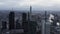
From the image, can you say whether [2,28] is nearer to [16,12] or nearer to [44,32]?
[16,12]

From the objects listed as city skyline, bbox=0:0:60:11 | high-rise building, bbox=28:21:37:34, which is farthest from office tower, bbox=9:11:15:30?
high-rise building, bbox=28:21:37:34

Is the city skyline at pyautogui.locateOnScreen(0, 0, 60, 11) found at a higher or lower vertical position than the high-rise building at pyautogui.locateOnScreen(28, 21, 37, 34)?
higher

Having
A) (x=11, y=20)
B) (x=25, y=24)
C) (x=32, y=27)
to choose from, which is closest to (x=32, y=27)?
(x=32, y=27)

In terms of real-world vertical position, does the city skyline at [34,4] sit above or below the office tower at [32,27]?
above

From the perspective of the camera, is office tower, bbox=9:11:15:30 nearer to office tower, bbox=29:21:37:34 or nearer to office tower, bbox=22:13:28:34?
office tower, bbox=22:13:28:34

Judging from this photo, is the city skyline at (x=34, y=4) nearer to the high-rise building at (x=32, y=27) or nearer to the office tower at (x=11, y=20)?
the office tower at (x=11, y=20)

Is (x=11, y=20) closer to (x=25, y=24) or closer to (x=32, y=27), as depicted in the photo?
(x=25, y=24)

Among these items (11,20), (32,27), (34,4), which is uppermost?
(34,4)

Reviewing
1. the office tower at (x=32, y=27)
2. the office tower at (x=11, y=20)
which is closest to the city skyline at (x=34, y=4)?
the office tower at (x=11, y=20)

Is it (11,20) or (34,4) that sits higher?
(34,4)

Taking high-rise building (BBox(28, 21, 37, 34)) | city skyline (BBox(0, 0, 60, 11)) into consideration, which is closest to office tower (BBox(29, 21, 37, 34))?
high-rise building (BBox(28, 21, 37, 34))

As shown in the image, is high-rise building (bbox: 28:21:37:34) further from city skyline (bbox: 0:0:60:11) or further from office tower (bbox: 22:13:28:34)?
city skyline (bbox: 0:0:60:11)
